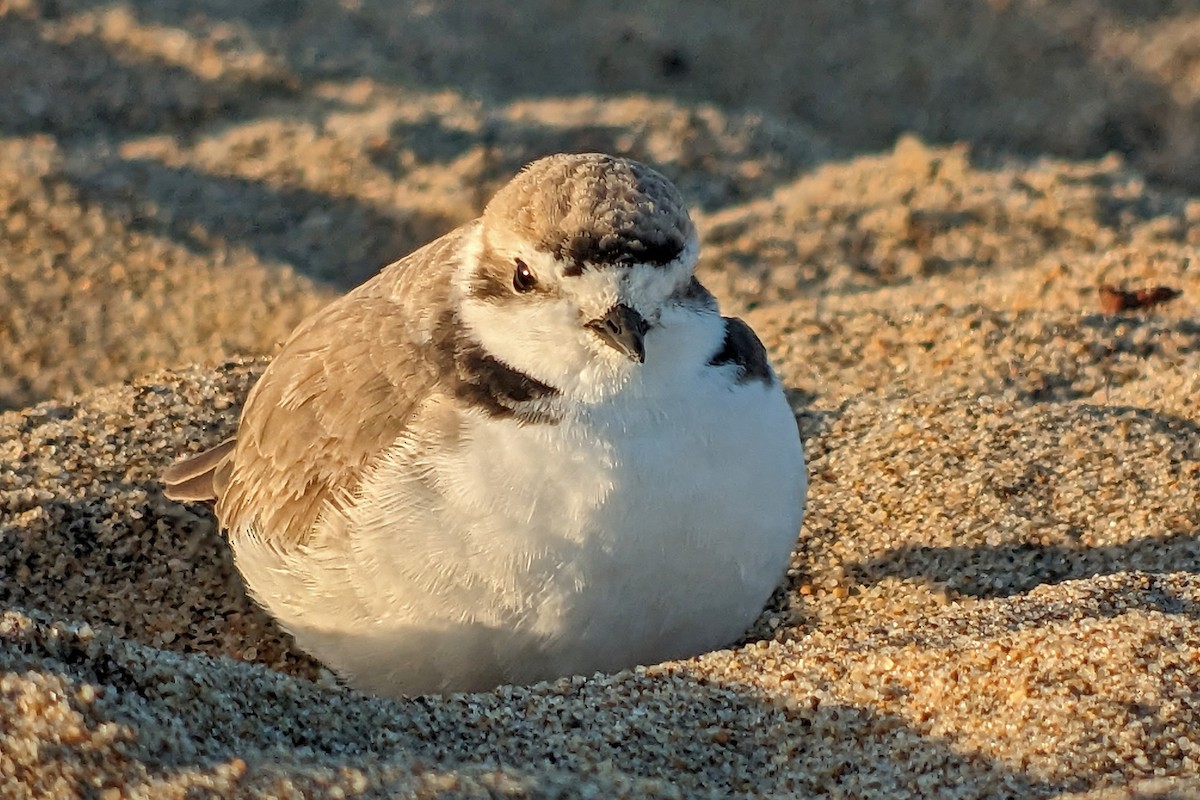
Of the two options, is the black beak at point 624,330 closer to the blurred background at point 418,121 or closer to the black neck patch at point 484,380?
the black neck patch at point 484,380

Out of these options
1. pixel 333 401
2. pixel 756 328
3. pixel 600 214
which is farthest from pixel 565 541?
pixel 756 328

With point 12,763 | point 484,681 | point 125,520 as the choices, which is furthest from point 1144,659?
point 125,520

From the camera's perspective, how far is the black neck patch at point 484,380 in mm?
3770

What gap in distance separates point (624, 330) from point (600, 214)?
0.33m

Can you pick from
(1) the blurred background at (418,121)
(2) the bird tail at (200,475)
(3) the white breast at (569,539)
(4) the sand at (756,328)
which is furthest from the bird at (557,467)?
(1) the blurred background at (418,121)

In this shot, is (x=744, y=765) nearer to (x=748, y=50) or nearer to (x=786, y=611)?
(x=786, y=611)

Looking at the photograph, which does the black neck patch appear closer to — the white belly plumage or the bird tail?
the white belly plumage

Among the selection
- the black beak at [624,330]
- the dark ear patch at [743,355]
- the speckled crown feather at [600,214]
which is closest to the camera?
the black beak at [624,330]

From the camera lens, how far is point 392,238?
736 centimetres

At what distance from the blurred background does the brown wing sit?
1983 mm

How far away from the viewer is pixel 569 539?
3.70m

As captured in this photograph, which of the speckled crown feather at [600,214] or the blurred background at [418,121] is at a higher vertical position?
the speckled crown feather at [600,214]

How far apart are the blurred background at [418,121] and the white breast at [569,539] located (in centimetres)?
296

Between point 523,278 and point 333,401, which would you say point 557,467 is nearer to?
point 523,278
